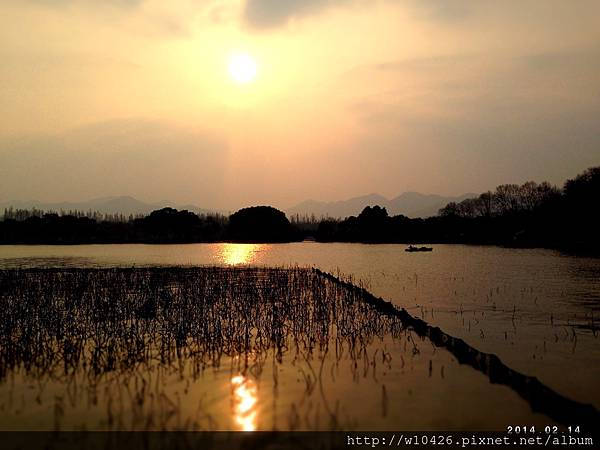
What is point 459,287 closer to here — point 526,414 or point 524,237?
point 526,414

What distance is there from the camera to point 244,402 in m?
8.25

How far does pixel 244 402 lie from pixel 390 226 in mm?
120076

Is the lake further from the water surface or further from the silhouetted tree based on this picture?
the silhouetted tree

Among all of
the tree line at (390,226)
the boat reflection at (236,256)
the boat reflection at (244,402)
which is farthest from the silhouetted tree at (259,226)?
the boat reflection at (244,402)

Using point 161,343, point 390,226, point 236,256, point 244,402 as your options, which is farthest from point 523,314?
point 390,226

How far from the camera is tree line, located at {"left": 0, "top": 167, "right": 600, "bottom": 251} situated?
277ft

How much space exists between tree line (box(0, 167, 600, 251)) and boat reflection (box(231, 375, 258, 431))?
267ft

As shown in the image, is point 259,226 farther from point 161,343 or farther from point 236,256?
point 161,343

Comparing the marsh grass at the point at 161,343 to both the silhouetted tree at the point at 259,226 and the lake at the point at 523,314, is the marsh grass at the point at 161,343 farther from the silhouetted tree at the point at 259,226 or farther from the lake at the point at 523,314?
the silhouetted tree at the point at 259,226

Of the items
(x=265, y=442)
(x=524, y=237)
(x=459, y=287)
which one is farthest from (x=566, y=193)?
(x=265, y=442)

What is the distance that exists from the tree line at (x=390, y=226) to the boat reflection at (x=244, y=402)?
81.4 m

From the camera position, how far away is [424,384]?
9.30 metres

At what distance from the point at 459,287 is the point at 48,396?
22.6m

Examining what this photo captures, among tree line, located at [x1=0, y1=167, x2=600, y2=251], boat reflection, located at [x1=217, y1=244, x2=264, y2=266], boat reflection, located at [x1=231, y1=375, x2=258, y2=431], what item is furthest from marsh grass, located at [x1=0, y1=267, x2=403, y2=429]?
tree line, located at [x1=0, y1=167, x2=600, y2=251]
